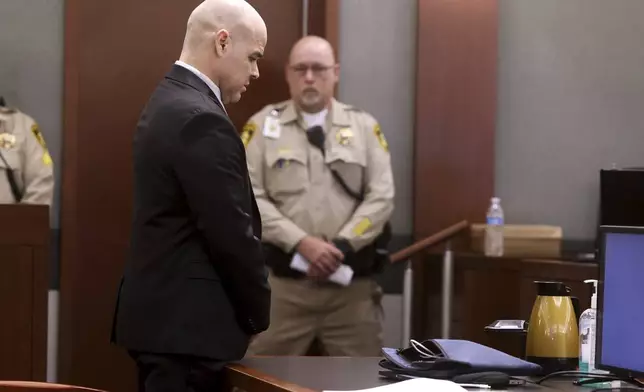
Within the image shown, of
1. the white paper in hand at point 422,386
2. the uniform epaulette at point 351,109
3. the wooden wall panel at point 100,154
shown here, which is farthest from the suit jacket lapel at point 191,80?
the wooden wall panel at point 100,154

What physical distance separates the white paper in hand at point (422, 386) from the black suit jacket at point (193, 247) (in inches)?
19.6

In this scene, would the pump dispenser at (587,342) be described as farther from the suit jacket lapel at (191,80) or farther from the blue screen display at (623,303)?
the suit jacket lapel at (191,80)

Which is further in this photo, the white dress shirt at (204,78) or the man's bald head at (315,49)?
the man's bald head at (315,49)

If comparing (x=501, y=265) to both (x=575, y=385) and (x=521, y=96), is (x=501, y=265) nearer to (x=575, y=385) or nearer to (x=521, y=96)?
(x=521, y=96)

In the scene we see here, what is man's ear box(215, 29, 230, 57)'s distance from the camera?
8.91 ft

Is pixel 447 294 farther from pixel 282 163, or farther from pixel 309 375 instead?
pixel 309 375

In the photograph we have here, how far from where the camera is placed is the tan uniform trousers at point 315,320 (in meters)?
4.70

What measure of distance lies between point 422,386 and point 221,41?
3.52 ft

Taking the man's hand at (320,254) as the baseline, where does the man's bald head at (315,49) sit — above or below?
above

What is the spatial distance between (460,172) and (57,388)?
12.1 ft

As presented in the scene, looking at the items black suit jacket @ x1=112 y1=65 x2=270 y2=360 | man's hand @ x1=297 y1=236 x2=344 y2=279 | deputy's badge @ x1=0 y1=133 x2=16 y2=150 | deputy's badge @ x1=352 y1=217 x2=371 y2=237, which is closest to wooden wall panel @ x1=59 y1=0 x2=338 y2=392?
deputy's badge @ x1=0 y1=133 x2=16 y2=150

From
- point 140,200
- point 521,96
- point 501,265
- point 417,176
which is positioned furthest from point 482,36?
point 140,200

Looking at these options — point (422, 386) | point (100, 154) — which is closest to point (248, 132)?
point (100, 154)

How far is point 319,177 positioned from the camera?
4.75 meters
